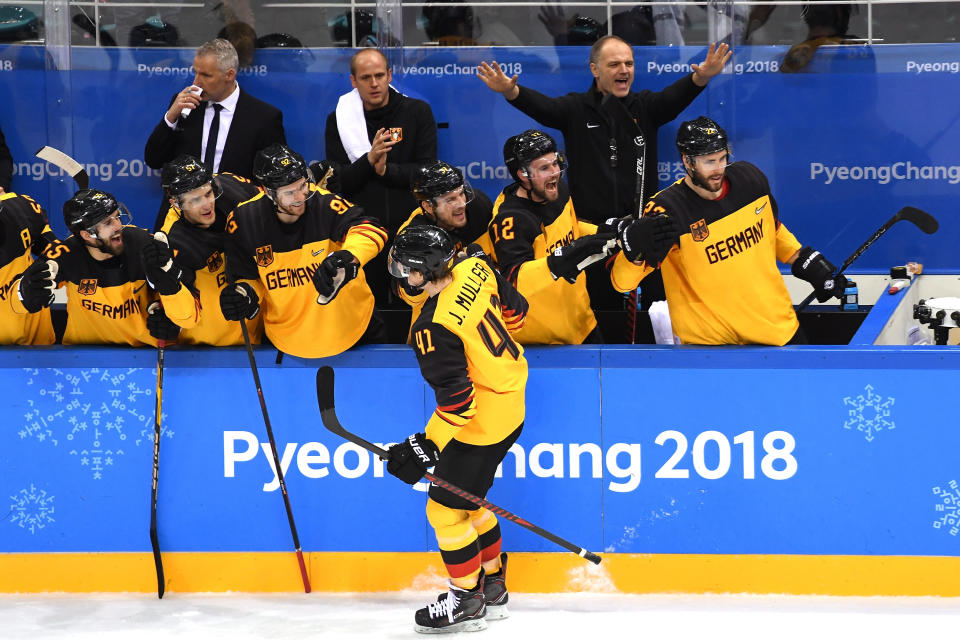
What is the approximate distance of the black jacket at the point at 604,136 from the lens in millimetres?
5469

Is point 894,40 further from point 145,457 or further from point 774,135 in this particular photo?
point 145,457

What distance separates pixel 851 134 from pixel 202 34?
3.35m

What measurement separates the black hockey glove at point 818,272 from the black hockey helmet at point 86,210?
2620 mm

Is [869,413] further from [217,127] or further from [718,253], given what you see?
[217,127]

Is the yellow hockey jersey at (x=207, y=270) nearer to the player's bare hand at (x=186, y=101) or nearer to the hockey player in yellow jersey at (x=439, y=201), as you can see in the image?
the hockey player in yellow jersey at (x=439, y=201)

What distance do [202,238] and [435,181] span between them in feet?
3.12

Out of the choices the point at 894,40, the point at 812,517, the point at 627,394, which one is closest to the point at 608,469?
the point at 627,394

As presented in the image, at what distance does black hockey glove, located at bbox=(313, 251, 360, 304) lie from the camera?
4.24 m

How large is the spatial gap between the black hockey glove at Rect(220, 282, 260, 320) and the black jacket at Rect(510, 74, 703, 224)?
5.60 ft

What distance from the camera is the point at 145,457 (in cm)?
462

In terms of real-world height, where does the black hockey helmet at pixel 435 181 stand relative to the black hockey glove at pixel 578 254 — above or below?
above

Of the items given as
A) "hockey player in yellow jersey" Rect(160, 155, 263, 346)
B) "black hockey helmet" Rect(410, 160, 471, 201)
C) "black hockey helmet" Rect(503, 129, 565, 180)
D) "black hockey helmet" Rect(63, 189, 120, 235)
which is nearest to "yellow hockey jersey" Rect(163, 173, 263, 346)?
"hockey player in yellow jersey" Rect(160, 155, 263, 346)

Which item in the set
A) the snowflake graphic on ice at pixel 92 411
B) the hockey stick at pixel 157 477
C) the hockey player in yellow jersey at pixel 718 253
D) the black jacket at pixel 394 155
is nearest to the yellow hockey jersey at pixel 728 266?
the hockey player in yellow jersey at pixel 718 253

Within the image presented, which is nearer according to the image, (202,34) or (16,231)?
(16,231)
